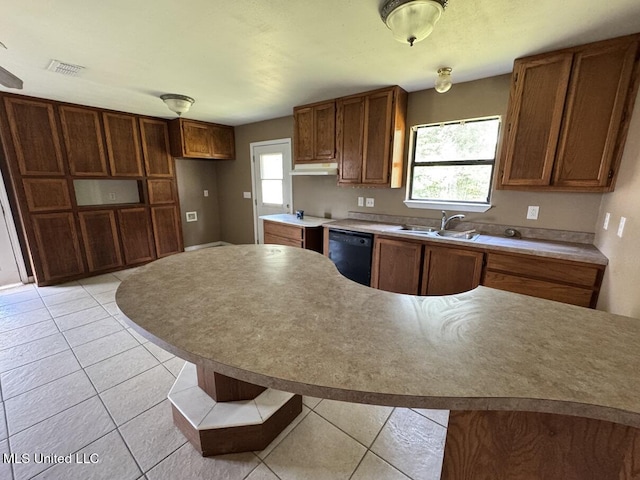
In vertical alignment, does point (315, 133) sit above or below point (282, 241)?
above

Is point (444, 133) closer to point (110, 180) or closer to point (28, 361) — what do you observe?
point (28, 361)

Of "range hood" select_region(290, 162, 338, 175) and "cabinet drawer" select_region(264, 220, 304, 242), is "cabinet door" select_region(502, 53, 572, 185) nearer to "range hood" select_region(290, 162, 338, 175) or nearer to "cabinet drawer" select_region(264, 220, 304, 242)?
"range hood" select_region(290, 162, 338, 175)

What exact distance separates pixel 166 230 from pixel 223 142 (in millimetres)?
1826

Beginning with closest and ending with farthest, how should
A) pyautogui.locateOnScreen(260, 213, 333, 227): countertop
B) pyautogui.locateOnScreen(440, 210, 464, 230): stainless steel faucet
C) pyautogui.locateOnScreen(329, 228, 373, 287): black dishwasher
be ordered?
1. pyautogui.locateOnScreen(440, 210, 464, 230): stainless steel faucet
2. pyautogui.locateOnScreen(329, 228, 373, 287): black dishwasher
3. pyautogui.locateOnScreen(260, 213, 333, 227): countertop

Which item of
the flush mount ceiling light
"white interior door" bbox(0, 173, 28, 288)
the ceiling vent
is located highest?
the ceiling vent

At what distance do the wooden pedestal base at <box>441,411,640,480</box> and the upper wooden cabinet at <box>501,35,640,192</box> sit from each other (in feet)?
6.36

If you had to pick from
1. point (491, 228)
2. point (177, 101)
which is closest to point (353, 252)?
point (491, 228)

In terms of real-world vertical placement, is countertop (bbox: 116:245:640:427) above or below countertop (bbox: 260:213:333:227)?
below

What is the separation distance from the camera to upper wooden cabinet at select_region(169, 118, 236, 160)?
165 inches

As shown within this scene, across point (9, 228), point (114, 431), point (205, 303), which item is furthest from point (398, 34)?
point (9, 228)

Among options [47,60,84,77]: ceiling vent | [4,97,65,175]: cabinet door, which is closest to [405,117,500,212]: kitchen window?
[47,60,84,77]: ceiling vent

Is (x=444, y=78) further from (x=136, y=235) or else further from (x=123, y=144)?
(x=136, y=235)

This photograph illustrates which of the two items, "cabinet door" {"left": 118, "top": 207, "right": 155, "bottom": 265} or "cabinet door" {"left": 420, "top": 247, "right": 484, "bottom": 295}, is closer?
"cabinet door" {"left": 420, "top": 247, "right": 484, "bottom": 295}

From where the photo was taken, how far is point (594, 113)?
6.14 ft
